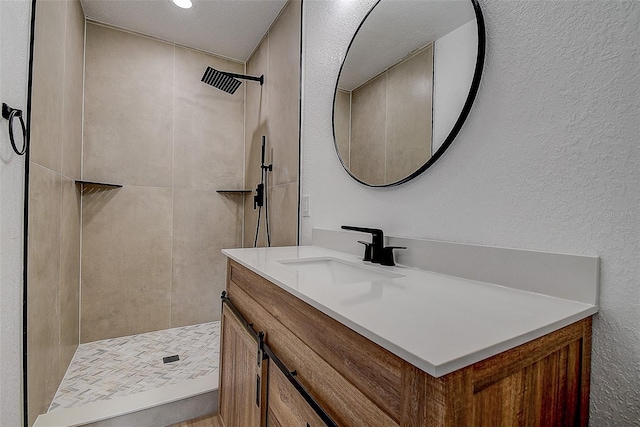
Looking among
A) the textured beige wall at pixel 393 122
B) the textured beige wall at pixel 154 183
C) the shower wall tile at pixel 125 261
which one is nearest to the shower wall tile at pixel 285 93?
the textured beige wall at pixel 393 122

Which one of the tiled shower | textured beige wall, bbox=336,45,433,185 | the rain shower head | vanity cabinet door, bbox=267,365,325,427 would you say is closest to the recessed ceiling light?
the rain shower head

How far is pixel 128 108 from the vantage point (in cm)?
237

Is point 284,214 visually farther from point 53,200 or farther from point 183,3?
point 183,3

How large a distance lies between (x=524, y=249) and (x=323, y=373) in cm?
56

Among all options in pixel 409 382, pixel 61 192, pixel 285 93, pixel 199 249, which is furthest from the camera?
pixel 199 249

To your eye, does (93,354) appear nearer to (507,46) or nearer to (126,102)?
(126,102)

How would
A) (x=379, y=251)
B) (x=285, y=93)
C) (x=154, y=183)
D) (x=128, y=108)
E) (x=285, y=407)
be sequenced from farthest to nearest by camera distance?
(x=154, y=183) → (x=128, y=108) → (x=285, y=93) → (x=379, y=251) → (x=285, y=407)

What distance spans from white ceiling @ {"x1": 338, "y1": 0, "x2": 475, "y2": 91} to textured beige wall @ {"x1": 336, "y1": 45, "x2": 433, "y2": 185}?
0.14ft

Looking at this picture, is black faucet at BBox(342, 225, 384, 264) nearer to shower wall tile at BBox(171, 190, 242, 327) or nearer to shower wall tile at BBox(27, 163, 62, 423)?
shower wall tile at BBox(27, 163, 62, 423)

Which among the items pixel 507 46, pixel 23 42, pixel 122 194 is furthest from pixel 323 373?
pixel 122 194

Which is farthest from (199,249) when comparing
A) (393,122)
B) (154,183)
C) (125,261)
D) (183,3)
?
(393,122)

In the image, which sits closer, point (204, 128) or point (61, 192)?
point (61, 192)

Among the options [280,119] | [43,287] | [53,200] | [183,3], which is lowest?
[43,287]

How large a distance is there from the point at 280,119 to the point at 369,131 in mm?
992
